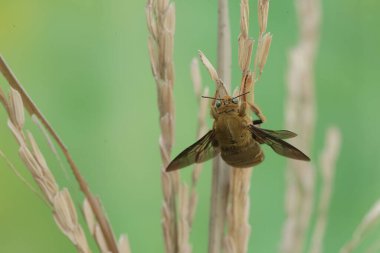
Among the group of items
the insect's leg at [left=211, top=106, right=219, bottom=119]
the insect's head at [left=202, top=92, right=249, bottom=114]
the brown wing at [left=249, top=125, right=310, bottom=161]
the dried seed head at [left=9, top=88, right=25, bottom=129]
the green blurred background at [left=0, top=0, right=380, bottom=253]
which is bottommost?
the green blurred background at [left=0, top=0, right=380, bottom=253]

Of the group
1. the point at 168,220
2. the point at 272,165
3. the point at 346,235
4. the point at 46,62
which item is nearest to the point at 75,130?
the point at 46,62

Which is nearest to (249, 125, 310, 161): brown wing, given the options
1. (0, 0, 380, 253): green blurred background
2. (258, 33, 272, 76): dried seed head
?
(258, 33, 272, 76): dried seed head

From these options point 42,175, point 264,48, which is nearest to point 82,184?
point 42,175

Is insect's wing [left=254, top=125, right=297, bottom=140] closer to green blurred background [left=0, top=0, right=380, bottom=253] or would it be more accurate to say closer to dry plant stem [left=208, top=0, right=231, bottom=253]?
dry plant stem [left=208, top=0, right=231, bottom=253]

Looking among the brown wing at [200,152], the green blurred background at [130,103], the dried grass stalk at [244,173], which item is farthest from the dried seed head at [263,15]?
the green blurred background at [130,103]

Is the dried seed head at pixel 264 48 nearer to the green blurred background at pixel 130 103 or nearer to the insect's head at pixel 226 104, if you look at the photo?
the insect's head at pixel 226 104

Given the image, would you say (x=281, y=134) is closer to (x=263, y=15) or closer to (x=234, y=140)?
(x=234, y=140)
